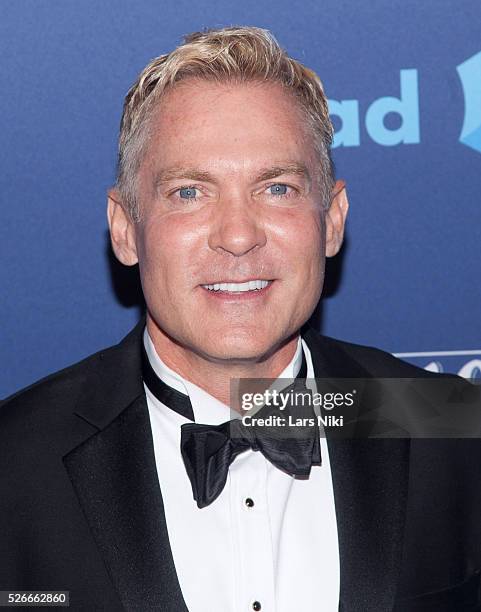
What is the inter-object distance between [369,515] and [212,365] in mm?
598

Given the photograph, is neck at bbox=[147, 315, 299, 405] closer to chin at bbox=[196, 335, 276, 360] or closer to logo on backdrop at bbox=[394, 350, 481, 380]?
chin at bbox=[196, 335, 276, 360]

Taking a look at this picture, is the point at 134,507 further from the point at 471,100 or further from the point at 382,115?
the point at 471,100

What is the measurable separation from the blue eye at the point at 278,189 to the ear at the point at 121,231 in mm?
449

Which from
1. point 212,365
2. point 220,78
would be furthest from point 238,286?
point 220,78

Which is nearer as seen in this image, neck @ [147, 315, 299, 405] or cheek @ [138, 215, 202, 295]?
cheek @ [138, 215, 202, 295]

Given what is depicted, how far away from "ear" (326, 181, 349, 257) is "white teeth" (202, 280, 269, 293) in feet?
1.15

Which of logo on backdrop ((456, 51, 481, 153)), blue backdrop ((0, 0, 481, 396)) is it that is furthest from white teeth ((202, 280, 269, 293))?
logo on backdrop ((456, 51, 481, 153))

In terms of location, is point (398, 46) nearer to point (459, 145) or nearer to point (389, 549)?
point (459, 145)

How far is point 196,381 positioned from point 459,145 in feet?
4.24

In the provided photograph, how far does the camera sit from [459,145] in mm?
3428

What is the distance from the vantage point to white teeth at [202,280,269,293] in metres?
2.65

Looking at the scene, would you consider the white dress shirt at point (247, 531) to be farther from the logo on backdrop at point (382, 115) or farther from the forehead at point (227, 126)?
the logo on backdrop at point (382, 115)

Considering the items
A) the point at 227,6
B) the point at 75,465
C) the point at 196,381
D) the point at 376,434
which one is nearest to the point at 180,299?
the point at 196,381

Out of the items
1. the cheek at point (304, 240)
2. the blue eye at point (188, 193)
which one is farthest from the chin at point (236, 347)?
the blue eye at point (188, 193)
